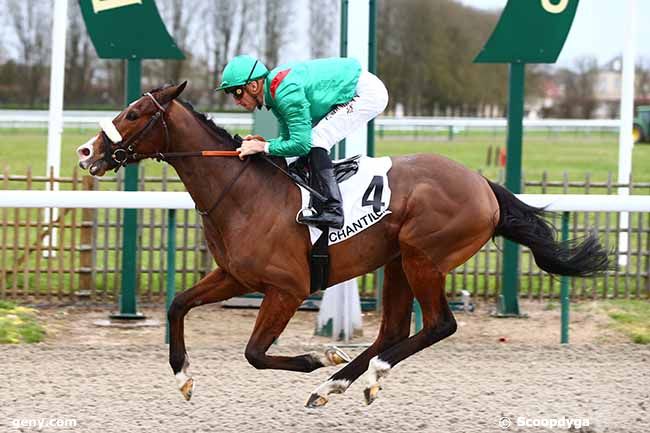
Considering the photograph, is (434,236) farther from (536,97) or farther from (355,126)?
(536,97)

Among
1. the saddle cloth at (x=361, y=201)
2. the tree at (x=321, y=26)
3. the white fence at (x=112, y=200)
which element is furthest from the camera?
the tree at (x=321, y=26)

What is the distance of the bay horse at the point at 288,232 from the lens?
461 cm

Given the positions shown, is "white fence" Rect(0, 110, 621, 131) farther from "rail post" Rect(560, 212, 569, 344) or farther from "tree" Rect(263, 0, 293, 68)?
"rail post" Rect(560, 212, 569, 344)

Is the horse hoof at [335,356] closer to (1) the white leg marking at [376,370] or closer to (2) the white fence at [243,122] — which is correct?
(1) the white leg marking at [376,370]

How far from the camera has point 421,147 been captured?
21203 mm

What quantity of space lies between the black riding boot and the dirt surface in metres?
0.89

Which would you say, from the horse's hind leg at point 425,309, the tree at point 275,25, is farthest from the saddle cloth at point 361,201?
→ the tree at point 275,25

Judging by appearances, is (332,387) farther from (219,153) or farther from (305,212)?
(219,153)

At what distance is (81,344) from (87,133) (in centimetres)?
1704

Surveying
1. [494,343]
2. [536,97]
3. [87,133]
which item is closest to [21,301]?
[494,343]

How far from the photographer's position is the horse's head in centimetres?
452

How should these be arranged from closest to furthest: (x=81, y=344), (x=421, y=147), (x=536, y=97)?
(x=81, y=344)
(x=421, y=147)
(x=536, y=97)

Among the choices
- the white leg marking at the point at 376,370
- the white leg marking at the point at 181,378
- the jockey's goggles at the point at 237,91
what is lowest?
the white leg marking at the point at 181,378

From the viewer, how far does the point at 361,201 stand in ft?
15.7
